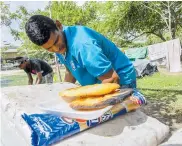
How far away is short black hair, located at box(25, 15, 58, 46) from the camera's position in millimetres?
1144

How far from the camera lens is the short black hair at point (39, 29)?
1144 mm

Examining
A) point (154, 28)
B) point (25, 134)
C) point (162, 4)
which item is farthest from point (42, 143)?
point (154, 28)

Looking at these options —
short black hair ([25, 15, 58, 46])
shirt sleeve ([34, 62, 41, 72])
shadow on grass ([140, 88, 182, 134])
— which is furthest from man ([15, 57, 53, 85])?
short black hair ([25, 15, 58, 46])

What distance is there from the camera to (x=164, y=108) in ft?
16.4

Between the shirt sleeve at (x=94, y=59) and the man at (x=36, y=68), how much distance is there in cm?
416

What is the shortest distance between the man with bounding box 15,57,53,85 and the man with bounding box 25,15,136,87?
398 cm

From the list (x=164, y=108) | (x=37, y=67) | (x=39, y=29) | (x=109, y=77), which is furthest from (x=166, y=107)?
(x=39, y=29)

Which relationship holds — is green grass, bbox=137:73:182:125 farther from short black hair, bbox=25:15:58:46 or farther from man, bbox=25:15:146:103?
short black hair, bbox=25:15:58:46

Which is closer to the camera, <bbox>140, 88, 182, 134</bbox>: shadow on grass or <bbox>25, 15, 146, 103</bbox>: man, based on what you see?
<bbox>25, 15, 146, 103</bbox>: man

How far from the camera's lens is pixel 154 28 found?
16.1 meters

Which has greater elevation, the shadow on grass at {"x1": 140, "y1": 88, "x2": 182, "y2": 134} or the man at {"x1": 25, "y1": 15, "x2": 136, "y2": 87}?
the man at {"x1": 25, "y1": 15, "x2": 136, "y2": 87}

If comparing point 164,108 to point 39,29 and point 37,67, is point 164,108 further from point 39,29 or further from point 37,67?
point 39,29

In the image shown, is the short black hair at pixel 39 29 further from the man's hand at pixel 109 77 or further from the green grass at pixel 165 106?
the green grass at pixel 165 106

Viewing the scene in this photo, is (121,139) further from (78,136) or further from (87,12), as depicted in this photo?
(87,12)
